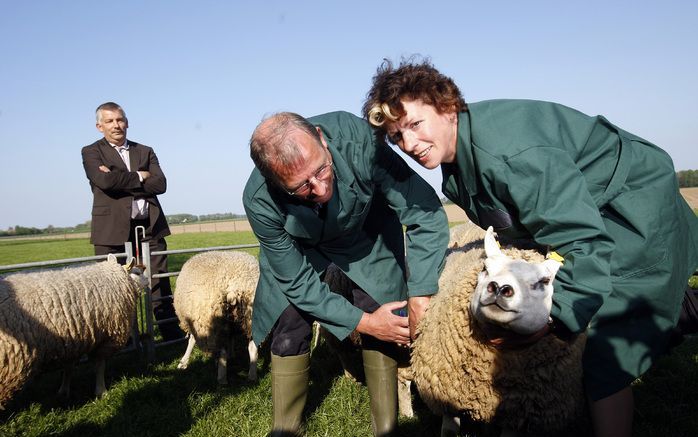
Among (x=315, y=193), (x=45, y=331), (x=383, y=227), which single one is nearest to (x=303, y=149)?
(x=315, y=193)

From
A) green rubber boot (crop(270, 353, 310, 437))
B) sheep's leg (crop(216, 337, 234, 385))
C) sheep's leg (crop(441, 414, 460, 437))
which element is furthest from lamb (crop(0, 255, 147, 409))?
sheep's leg (crop(441, 414, 460, 437))

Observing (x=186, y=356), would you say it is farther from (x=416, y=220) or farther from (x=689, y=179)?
(x=689, y=179)

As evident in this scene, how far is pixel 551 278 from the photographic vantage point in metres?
1.95

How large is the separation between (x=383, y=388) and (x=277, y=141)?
68.0 inches

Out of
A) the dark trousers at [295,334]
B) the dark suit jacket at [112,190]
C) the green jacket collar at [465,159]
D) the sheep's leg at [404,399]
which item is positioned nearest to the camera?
the green jacket collar at [465,159]

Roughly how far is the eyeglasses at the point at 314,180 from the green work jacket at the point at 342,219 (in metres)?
0.29

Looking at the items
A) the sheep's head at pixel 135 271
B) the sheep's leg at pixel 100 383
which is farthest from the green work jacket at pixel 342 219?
the sheep's head at pixel 135 271

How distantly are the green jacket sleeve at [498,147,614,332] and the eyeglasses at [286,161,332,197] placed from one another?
80 centimetres

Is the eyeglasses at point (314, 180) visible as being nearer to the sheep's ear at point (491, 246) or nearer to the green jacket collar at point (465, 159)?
the green jacket collar at point (465, 159)

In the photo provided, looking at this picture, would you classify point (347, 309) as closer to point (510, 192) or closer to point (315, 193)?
point (315, 193)

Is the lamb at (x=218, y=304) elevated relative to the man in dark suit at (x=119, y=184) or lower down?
lower down

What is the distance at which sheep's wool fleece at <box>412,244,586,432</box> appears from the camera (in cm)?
247

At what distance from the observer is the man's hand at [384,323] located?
2705 mm

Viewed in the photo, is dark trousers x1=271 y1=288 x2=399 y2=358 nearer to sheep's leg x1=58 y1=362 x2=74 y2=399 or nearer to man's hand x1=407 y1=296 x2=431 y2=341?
man's hand x1=407 y1=296 x2=431 y2=341
